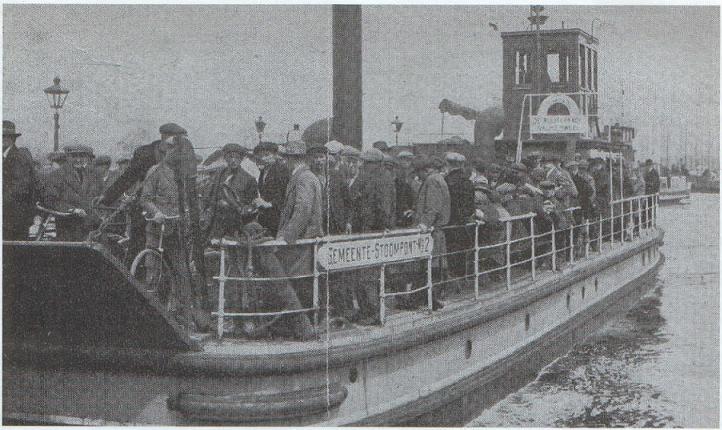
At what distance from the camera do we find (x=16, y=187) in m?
→ 6.59

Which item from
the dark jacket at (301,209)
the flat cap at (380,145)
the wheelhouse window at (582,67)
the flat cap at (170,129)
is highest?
the wheelhouse window at (582,67)

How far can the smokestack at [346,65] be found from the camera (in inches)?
318

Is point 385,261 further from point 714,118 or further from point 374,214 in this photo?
point 714,118

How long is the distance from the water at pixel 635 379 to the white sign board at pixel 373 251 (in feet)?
6.49

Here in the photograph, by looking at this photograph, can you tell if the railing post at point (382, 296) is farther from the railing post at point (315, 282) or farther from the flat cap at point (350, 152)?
the flat cap at point (350, 152)

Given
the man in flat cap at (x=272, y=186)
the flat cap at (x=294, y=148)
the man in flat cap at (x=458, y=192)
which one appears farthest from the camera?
the man in flat cap at (x=458, y=192)

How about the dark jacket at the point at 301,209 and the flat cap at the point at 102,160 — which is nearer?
the dark jacket at the point at 301,209

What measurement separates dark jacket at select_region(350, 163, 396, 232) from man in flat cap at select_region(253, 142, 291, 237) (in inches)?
38.0

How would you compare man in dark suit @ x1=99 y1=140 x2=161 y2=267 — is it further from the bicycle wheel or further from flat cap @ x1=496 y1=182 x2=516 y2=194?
flat cap @ x1=496 y1=182 x2=516 y2=194

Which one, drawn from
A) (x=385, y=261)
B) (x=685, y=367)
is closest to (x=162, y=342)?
(x=385, y=261)

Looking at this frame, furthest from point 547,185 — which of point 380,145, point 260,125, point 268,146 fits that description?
point 268,146

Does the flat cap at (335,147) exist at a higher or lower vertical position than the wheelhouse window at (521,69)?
lower

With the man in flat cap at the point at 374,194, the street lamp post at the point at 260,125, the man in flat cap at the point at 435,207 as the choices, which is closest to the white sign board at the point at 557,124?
the man in flat cap at the point at 435,207

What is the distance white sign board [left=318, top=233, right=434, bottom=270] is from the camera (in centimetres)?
646
